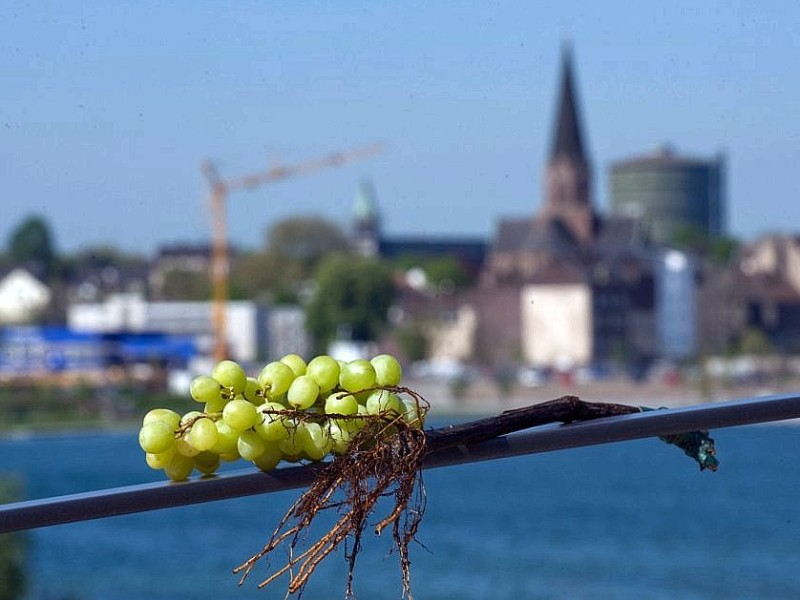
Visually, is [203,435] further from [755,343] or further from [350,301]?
[350,301]

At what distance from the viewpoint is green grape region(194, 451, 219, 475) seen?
74cm

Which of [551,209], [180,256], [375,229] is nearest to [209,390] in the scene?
→ [551,209]

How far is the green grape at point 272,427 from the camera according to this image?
73cm

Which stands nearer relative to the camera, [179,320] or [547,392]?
[547,392]

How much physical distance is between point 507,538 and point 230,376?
3071 centimetres

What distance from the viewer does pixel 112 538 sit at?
29969 mm

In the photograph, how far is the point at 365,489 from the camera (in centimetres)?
73

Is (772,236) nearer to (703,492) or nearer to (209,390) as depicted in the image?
(703,492)

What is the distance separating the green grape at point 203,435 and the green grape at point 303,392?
4 cm

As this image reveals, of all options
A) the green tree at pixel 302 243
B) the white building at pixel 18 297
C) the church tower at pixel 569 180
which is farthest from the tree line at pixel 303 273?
the church tower at pixel 569 180

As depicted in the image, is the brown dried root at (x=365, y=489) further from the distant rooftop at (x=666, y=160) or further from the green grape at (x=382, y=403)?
the distant rooftop at (x=666, y=160)

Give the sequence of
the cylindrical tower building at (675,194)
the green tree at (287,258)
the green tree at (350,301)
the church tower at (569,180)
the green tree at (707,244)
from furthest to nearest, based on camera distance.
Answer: the church tower at (569,180) → the cylindrical tower building at (675,194) → the green tree at (287,258) → the green tree at (707,244) → the green tree at (350,301)

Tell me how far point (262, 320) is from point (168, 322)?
10.8 ft

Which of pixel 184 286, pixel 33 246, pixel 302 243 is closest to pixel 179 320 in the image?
pixel 184 286
